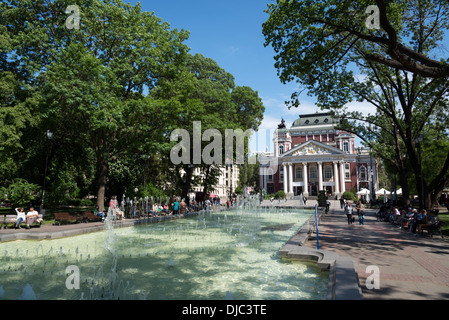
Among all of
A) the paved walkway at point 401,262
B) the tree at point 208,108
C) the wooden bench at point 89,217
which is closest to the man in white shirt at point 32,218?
the wooden bench at point 89,217

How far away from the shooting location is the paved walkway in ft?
18.2

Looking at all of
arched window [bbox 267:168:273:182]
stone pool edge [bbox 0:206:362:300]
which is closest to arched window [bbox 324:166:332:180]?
arched window [bbox 267:168:273:182]

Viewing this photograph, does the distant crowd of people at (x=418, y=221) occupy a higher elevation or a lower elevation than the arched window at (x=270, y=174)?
lower

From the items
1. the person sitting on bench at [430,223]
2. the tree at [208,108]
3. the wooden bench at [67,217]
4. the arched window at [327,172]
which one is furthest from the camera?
the arched window at [327,172]

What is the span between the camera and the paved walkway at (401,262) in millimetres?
5555

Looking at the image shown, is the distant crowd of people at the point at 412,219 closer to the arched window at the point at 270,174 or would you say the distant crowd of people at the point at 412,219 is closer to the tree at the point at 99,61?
the tree at the point at 99,61

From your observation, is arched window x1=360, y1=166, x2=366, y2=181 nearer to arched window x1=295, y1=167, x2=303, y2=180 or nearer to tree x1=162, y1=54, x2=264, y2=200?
arched window x1=295, y1=167, x2=303, y2=180

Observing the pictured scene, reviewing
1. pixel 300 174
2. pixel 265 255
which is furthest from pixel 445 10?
pixel 300 174

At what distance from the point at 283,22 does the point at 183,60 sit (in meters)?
12.2

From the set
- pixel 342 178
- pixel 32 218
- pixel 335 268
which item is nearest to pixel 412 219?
pixel 335 268

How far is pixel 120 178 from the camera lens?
29703mm

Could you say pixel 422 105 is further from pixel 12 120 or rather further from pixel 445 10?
pixel 12 120

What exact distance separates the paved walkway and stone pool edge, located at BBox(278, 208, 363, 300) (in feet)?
1.13

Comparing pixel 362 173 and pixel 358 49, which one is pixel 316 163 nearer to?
pixel 362 173
